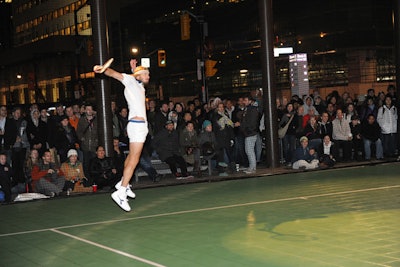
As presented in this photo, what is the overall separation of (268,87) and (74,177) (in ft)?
22.0

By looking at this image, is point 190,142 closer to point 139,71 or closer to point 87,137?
point 87,137

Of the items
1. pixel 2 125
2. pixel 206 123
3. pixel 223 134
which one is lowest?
pixel 223 134

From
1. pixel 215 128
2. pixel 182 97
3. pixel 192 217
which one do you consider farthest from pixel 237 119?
pixel 182 97

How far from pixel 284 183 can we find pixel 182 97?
4715cm

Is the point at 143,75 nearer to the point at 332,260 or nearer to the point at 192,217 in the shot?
the point at 192,217

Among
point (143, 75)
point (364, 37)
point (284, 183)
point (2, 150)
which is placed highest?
point (364, 37)

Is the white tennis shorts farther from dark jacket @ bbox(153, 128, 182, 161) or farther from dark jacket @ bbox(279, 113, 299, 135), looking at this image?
dark jacket @ bbox(279, 113, 299, 135)

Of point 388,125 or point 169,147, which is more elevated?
point 388,125

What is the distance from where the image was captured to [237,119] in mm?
19328

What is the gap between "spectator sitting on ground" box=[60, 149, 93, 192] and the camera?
15.8 metres

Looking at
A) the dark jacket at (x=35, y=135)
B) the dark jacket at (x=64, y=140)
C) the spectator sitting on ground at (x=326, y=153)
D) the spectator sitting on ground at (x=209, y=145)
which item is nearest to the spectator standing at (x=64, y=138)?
the dark jacket at (x=64, y=140)

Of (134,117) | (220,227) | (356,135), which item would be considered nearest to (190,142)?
(356,135)

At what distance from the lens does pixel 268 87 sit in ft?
64.7

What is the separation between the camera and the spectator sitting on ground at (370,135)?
67.5 ft
